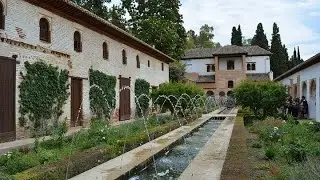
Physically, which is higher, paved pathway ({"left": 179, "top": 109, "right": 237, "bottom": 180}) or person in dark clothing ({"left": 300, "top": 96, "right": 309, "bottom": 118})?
person in dark clothing ({"left": 300, "top": 96, "right": 309, "bottom": 118})

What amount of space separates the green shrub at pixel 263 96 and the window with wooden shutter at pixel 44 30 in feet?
32.8

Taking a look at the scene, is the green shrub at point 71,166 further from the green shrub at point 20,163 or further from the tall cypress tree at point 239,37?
the tall cypress tree at point 239,37

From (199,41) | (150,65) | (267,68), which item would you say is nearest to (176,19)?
(150,65)

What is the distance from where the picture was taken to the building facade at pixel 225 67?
55844mm

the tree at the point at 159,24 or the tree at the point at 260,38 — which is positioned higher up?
the tree at the point at 260,38

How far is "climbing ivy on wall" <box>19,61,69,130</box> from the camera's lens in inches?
530

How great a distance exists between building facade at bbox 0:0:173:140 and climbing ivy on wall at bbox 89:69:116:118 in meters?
0.33

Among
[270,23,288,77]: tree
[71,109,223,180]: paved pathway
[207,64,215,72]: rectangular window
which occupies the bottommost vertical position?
[71,109,223,180]: paved pathway

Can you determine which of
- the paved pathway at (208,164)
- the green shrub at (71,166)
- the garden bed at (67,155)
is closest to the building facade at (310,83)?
the paved pathway at (208,164)

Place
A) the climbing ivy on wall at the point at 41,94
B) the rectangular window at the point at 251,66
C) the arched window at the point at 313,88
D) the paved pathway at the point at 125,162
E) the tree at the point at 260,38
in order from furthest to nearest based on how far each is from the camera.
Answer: the tree at the point at 260,38
the rectangular window at the point at 251,66
the arched window at the point at 313,88
the climbing ivy on wall at the point at 41,94
the paved pathway at the point at 125,162

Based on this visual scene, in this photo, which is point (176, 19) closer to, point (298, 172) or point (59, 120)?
point (59, 120)

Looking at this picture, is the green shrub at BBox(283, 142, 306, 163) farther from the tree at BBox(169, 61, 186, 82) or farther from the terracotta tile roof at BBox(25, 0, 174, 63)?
the tree at BBox(169, 61, 186, 82)

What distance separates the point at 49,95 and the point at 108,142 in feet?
16.3

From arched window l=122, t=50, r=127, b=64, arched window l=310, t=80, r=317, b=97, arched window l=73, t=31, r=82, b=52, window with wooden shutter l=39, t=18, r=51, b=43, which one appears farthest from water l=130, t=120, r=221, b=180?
arched window l=310, t=80, r=317, b=97
